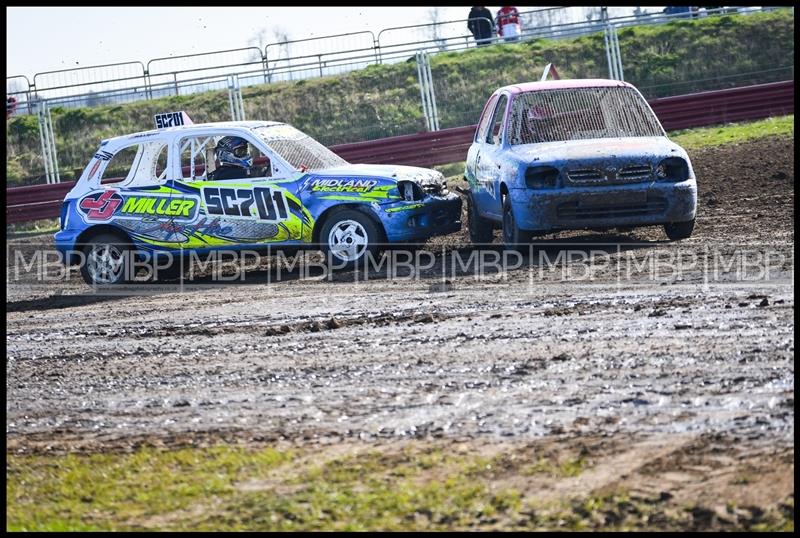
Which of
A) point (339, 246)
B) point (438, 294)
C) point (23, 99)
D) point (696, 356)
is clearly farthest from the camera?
point (23, 99)

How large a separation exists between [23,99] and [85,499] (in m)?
23.4

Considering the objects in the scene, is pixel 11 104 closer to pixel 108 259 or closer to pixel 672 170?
pixel 108 259

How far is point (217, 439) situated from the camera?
5.91m

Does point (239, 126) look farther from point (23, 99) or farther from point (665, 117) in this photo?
point (23, 99)

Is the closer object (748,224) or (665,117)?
(748,224)

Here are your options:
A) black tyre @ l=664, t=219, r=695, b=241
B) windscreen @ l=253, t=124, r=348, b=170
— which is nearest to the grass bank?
windscreen @ l=253, t=124, r=348, b=170

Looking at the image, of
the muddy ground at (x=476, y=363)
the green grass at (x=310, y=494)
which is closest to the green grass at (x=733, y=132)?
the muddy ground at (x=476, y=363)

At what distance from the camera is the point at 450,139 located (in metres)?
22.2

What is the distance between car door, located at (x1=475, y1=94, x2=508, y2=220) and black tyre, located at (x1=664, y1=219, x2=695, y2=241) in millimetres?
1624

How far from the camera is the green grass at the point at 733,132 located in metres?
20.4

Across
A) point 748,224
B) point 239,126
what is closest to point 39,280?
point 239,126

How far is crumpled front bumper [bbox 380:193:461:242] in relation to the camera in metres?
11.7

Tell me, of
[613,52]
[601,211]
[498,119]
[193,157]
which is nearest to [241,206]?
[193,157]

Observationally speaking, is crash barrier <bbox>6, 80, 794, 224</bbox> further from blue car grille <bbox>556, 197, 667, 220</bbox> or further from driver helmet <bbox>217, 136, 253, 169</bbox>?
blue car grille <bbox>556, 197, 667, 220</bbox>
